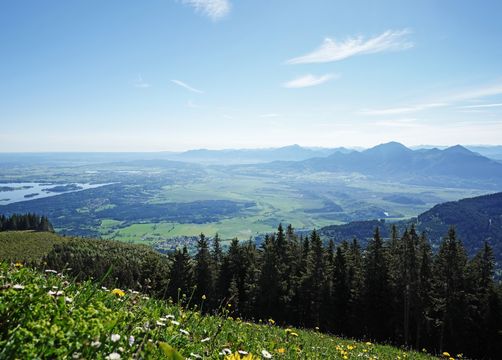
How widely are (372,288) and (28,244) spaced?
102 metres

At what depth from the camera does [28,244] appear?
101938mm

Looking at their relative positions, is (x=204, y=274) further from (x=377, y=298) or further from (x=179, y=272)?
(x=377, y=298)

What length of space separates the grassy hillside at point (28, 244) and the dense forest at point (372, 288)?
209 ft

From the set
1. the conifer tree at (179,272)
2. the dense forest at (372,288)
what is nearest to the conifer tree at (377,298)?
the dense forest at (372,288)

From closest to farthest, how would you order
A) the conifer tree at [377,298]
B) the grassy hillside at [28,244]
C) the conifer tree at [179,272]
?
the conifer tree at [377,298], the conifer tree at [179,272], the grassy hillside at [28,244]

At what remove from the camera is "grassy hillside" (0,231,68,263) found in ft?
296

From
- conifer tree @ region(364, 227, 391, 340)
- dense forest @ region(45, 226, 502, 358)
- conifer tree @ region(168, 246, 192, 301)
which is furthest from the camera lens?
conifer tree @ region(168, 246, 192, 301)

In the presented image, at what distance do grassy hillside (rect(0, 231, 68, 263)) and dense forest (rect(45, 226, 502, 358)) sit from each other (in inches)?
2506

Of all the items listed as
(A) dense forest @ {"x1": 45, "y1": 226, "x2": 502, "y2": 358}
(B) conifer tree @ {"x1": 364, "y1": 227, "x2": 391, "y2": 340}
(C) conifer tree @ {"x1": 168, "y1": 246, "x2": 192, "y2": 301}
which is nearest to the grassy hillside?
(C) conifer tree @ {"x1": 168, "y1": 246, "x2": 192, "y2": 301}

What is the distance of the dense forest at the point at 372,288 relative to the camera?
35.1 meters

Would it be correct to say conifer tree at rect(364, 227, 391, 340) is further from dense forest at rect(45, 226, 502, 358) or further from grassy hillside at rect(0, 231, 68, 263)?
grassy hillside at rect(0, 231, 68, 263)

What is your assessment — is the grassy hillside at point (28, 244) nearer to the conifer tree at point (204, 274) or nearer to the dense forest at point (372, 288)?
the conifer tree at point (204, 274)

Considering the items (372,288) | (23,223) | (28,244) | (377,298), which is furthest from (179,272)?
(23,223)

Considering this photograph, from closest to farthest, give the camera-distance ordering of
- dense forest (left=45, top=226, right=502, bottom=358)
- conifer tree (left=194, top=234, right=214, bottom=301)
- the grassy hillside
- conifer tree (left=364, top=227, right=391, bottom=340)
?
dense forest (left=45, top=226, right=502, bottom=358)
conifer tree (left=364, top=227, right=391, bottom=340)
conifer tree (left=194, top=234, right=214, bottom=301)
the grassy hillside
